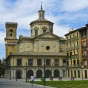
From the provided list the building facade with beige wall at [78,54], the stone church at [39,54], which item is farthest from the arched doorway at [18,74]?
the building facade with beige wall at [78,54]

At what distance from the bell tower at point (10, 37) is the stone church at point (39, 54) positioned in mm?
27138

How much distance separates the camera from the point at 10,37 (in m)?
138

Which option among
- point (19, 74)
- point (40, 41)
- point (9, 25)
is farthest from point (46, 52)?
point (9, 25)

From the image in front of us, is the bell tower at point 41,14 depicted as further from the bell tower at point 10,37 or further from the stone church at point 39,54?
the bell tower at point 10,37

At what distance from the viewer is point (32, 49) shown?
105m

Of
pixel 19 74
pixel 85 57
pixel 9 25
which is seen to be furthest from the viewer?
pixel 9 25

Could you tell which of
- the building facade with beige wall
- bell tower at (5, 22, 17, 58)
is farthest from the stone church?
bell tower at (5, 22, 17, 58)

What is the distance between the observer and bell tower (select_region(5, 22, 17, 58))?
447 feet

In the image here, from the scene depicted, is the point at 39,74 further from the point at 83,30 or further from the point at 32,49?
the point at 83,30

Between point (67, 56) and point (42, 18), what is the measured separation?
22.3 m

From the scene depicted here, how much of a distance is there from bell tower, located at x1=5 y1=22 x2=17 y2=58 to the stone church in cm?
2714

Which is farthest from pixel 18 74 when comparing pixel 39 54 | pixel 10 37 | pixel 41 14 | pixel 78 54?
pixel 10 37

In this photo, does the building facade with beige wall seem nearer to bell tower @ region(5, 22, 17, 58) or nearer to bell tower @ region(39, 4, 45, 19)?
bell tower @ region(39, 4, 45, 19)

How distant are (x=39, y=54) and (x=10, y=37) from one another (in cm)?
4397
